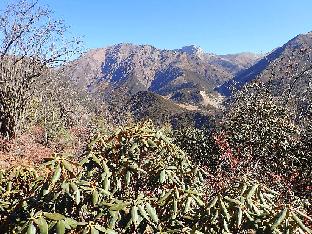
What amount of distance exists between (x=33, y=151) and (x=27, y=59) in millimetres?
5172

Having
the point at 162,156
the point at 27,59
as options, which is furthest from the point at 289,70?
the point at 162,156

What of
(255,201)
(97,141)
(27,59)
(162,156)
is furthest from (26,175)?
(27,59)

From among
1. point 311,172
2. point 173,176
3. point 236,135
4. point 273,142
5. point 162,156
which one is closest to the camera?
point 173,176

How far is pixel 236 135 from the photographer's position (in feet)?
58.3

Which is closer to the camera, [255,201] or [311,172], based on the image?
[255,201]

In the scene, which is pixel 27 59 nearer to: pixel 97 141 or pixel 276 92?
pixel 276 92

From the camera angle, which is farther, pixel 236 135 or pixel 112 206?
pixel 236 135

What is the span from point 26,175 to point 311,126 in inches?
539

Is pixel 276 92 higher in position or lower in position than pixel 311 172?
higher

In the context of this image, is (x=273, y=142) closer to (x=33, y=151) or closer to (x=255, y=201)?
(x=33, y=151)

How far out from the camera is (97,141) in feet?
13.9

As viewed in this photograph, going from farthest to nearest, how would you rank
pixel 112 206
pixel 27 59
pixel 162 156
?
pixel 27 59 < pixel 162 156 < pixel 112 206

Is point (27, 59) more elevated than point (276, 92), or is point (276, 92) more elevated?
point (27, 59)

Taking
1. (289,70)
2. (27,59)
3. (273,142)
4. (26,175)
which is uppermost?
(27,59)
